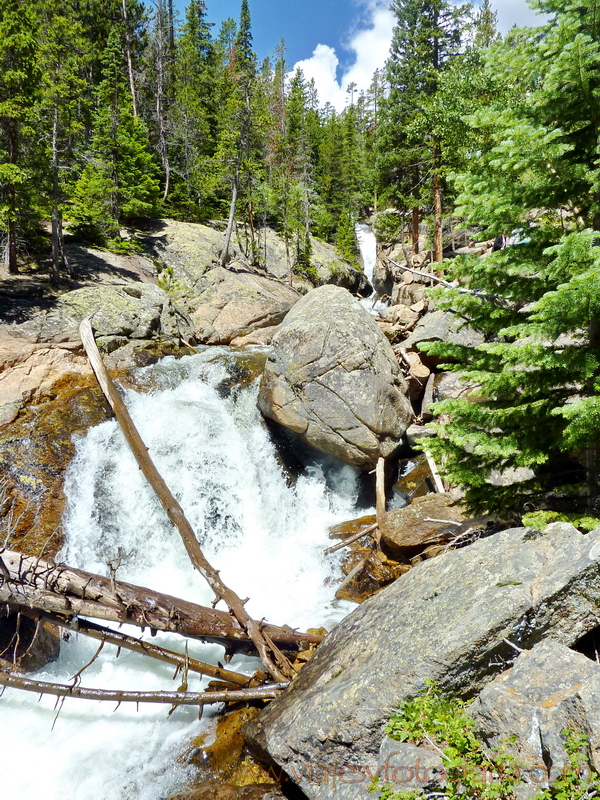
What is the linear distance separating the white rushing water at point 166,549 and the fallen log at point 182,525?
0.52 metres

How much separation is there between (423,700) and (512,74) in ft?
25.6

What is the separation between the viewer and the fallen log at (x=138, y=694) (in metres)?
5.82

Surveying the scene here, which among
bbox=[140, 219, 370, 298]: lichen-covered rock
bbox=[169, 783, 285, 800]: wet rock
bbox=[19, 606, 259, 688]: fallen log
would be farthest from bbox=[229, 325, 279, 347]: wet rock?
bbox=[169, 783, 285, 800]: wet rock

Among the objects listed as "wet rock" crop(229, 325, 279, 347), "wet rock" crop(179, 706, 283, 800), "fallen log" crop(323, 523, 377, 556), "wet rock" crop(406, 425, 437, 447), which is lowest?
"wet rock" crop(179, 706, 283, 800)

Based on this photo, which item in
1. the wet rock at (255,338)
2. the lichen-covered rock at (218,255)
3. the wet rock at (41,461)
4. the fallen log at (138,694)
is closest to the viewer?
the fallen log at (138,694)

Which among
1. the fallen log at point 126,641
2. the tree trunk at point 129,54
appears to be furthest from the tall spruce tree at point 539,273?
the tree trunk at point 129,54

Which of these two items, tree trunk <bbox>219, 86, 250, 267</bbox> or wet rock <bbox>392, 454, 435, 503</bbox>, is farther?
tree trunk <bbox>219, 86, 250, 267</bbox>

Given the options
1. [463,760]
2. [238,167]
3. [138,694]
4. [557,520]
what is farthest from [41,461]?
[238,167]

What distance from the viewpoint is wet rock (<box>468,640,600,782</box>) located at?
11.6 feet

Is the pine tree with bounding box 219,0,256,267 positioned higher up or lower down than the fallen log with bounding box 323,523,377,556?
higher up

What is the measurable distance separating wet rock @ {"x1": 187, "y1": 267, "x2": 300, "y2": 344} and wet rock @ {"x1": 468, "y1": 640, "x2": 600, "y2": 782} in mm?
19468

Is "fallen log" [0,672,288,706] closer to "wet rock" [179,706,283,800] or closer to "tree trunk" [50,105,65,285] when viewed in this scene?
"wet rock" [179,706,283,800]

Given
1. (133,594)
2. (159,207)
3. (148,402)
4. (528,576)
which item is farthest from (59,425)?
(159,207)

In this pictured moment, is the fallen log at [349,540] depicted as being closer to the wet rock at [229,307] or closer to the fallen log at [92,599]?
the fallen log at [92,599]
